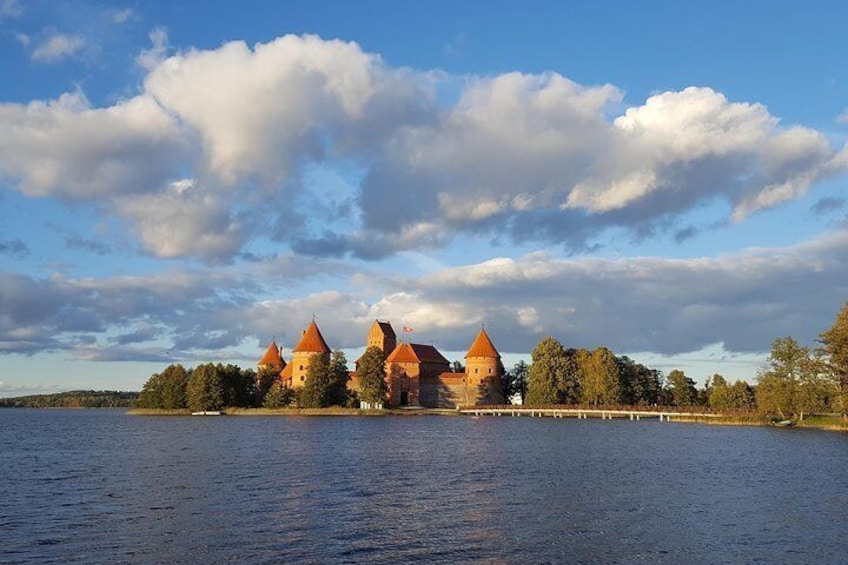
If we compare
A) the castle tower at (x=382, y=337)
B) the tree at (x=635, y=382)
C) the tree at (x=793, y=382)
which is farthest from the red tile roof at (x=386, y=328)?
the tree at (x=793, y=382)

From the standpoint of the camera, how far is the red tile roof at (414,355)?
140 m

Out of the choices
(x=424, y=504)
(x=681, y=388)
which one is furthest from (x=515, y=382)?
(x=424, y=504)

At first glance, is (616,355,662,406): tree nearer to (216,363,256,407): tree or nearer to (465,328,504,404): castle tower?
(465,328,504,404): castle tower

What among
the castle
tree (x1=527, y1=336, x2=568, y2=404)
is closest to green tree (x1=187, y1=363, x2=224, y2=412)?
the castle

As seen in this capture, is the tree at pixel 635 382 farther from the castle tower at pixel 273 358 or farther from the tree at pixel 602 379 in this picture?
the castle tower at pixel 273 358

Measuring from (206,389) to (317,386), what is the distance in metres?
17.0

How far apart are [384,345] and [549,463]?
357 ft

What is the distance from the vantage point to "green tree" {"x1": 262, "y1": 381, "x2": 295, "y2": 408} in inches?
4758

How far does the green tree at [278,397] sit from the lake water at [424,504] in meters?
63.4

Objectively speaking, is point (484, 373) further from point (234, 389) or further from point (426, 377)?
point (234, 389)

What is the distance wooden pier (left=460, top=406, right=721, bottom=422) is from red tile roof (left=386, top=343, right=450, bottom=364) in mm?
18773

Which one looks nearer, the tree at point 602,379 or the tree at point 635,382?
the tree at point 602,379

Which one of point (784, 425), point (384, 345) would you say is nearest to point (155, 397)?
point (384, 345)

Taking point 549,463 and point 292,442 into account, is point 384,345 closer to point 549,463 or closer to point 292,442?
point 292,442
